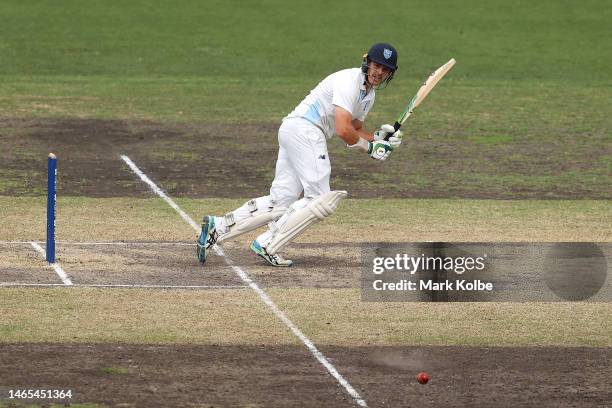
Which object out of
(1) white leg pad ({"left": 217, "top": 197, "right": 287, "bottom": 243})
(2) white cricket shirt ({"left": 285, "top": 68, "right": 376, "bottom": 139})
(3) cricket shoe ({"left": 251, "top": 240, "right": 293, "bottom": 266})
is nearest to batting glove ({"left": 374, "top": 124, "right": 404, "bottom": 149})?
(2) white cricket shirt ({"left": 285, "top": 68, "right": 376, "bottom": 139})

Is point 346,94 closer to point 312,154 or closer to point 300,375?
point 312,154

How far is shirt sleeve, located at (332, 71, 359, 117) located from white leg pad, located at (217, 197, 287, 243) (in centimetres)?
133

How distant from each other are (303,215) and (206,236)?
1033 millimetres

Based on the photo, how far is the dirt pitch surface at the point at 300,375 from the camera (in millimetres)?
9867

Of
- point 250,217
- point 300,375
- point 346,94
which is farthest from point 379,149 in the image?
point 300,375

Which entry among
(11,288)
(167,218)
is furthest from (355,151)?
(11,288)

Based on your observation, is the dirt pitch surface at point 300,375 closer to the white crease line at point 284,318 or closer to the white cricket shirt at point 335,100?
the white crease line at point 284,318

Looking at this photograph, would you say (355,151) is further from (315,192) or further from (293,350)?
(293,350)

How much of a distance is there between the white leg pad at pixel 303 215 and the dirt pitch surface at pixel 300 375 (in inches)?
111

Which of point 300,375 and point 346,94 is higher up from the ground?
point 346,94

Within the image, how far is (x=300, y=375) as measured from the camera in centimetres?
1043

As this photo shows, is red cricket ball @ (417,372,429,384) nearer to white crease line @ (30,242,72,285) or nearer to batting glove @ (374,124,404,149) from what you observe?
batting glove @ (374,124,404,149)

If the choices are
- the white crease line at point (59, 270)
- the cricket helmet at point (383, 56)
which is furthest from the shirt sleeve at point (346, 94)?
the white crease line at point (59, 270)

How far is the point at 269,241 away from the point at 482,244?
8.94 feet
